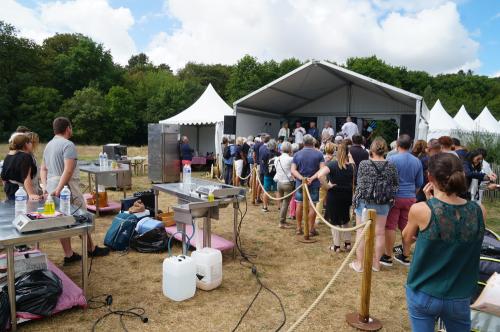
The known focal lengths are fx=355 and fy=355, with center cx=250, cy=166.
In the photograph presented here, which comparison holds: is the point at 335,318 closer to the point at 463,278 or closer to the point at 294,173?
the point at 463,278

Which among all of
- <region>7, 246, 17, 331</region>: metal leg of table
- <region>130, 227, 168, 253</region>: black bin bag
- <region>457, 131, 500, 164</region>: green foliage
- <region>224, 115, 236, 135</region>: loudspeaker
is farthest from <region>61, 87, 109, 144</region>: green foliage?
<region>7, 246, 17, 331</region>: metal leg of table

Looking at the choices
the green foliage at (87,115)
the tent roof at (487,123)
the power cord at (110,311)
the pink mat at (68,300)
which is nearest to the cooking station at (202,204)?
the power cord at (110,311)

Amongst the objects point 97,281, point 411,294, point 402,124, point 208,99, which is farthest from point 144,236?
point 208,99

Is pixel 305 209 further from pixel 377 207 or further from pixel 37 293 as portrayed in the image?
pixel 37 293

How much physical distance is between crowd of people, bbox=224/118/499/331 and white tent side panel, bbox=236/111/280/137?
3.15 meters

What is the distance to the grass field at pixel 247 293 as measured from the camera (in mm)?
3129

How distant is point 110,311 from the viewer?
3.28m

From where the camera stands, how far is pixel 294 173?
5.54 metres

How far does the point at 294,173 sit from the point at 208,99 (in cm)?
1110

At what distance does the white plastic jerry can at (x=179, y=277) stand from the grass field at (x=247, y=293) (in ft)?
0.25

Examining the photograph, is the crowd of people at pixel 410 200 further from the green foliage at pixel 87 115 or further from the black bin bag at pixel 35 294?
the green foliage at pixel 87 115

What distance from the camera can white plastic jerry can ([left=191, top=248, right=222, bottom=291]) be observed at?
147 inches

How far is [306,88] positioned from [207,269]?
39.7 ft

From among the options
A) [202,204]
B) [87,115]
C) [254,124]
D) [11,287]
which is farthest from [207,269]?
[87,115]
